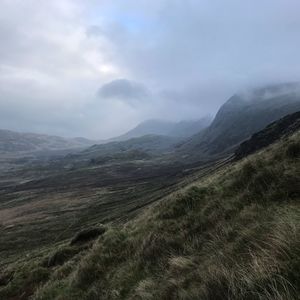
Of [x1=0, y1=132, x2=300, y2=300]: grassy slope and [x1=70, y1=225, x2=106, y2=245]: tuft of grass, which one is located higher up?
[x1=0, y1=132, x2=300, y2=300]: grassy slope

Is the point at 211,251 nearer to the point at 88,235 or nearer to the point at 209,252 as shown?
the point at 209,252

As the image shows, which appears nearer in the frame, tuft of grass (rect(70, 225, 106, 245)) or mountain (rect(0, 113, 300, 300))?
mountain (rect(0, 113, 300, 300))

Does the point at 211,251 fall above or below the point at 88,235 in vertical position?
above

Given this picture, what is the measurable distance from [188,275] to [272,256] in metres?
1.89

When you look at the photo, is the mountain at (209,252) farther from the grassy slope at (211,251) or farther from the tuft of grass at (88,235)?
the tuft of grass at (88,235)

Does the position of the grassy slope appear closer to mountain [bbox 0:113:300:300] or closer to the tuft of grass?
mountain [bbox 0:113:300:300]

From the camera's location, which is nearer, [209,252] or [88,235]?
[209,252]

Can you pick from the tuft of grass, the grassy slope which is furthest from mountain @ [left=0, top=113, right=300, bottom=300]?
the tuft of grass

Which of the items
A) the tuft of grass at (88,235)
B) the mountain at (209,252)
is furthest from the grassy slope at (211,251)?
the tuft of grass at (88,235)

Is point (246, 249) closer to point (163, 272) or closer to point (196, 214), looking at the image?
point (163, 272)

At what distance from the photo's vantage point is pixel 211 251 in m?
8.26

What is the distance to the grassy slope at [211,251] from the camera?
5.89m

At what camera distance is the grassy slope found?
5.89 metres

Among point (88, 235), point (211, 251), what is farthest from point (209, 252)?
point (88, 235)
